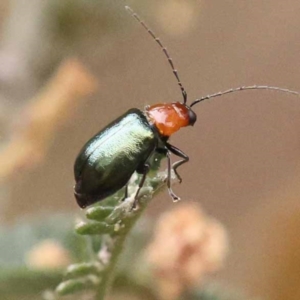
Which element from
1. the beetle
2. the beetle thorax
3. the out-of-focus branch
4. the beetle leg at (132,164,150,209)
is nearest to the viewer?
the beetle leg at (132,164,150,209)

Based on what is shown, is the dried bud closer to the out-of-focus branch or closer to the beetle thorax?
the beetle thorax

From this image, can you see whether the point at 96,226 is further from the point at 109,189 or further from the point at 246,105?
the point at 246,105

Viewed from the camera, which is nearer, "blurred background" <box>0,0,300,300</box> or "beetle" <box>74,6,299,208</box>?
"beetle" <box>74,6,299,208</box>

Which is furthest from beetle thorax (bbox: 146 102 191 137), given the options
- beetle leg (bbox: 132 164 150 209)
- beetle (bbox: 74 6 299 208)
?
beetle leg (bbox: 132 164 150 209)

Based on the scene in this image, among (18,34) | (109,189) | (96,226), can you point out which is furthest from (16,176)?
(96,226)

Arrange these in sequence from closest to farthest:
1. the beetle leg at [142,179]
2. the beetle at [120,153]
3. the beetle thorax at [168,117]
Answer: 1. the beetle leg at [142,179]
2. the beetle at [120,153]
3. the beetle thorax at [168,117]

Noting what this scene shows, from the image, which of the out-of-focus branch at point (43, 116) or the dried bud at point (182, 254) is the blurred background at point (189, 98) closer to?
the out-of-focus branch at point (43, 116)

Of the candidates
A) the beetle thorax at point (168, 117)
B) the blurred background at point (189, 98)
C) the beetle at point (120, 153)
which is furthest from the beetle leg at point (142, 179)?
the blurred background at point (189, 98)
